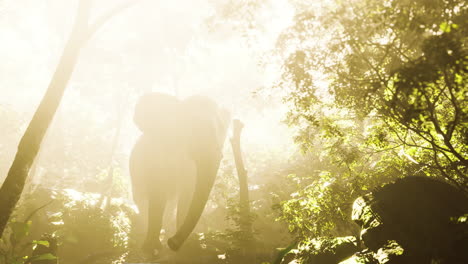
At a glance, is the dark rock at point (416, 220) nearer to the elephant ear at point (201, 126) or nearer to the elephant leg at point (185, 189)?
the elephant ear at point (201, 126)

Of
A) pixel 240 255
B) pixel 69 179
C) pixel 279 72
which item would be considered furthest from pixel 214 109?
pixel 69 179

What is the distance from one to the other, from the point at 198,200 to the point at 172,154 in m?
1.47

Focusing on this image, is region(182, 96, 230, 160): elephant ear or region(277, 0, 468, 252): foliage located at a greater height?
region(182, 96, 230, 160): elephant ear

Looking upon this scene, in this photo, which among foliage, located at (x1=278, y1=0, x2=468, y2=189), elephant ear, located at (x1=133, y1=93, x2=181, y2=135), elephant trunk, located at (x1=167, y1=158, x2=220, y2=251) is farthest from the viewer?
elephant ear, located at (x1=133, y1=93, x2=181, y2=135)

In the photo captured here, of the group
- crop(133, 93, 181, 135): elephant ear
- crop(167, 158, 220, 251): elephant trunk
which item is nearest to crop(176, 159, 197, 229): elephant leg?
crop(133, 93, 181, 135): elephant ear

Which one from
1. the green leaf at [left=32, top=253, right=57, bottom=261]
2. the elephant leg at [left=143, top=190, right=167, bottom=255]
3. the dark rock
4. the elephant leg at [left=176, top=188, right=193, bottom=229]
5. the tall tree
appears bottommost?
the dark rock

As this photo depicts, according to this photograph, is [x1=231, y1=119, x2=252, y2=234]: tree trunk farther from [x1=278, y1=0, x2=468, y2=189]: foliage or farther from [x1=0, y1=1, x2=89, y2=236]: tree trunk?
[x1=0, y1=1, x2=89, y2=236]: tree trunk

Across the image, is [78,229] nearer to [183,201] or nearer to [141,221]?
[141,221]

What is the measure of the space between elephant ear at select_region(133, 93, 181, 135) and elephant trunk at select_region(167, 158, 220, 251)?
1304 millimetres

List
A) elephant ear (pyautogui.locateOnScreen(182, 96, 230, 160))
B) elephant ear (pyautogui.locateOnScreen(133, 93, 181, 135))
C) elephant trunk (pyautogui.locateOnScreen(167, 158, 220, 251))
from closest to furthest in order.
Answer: elephant trunk (pyautogui.locateOnScreen(167, 158, 220, 251)) → elephant ear (pyautogui.locateOnScreen(182, 96, 230, 160)) → elephant ear (pyautogui.locateOnScreen(133, 93, 181, 135))

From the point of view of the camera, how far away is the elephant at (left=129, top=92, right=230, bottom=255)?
218 inches

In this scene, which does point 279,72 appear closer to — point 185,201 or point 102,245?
point 185,201

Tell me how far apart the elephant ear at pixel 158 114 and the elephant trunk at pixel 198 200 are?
51.3 inches

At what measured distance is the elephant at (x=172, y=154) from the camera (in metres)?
5.55
